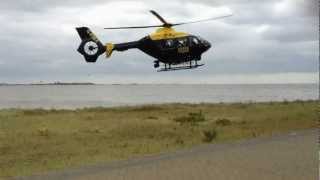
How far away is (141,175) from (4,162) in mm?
7557

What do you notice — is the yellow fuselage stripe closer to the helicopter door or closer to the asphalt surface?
the helicopter door

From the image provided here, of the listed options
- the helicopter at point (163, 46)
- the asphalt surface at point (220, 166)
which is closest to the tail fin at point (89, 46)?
the helicopter at point (163, 46)

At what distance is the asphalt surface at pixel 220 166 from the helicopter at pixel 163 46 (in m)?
9.96

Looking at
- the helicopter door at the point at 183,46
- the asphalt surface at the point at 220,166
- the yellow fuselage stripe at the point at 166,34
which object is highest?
the yellow fuselage stripe at the point at 166,34

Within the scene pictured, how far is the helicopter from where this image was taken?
26.5 m

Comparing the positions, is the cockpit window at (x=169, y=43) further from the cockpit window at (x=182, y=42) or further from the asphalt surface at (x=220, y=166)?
the asphalt surface at (x=220, y=166)

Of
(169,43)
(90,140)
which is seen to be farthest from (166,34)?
(90,140)

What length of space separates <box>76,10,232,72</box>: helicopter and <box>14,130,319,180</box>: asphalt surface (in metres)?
9.96

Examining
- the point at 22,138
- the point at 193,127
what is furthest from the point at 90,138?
the point at 193,127

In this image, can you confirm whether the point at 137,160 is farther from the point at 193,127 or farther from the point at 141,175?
the point at 193,127

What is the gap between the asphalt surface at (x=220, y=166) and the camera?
12.3 m

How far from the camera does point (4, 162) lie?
18781mm

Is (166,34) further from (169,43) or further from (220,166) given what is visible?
(220,166)

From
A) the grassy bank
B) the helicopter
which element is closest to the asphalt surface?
the grassy bank
